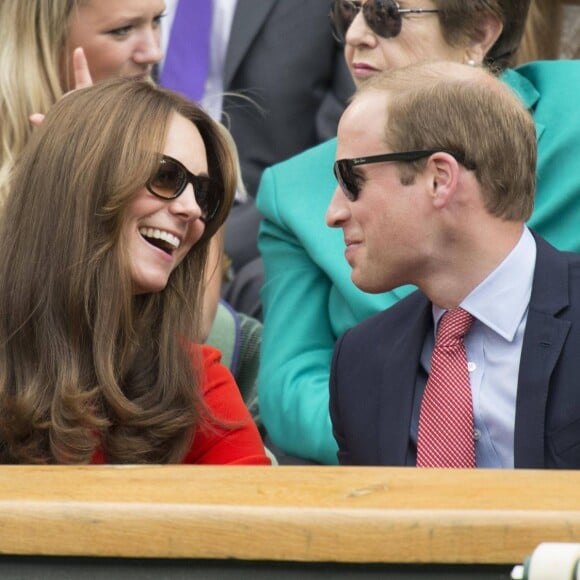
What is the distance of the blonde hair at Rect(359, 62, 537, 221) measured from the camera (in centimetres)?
280

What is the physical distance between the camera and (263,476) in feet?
6.01

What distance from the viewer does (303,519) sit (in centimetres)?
167

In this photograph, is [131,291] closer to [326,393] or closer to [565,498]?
[326,393]

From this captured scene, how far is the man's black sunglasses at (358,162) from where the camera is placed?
281 centimetres

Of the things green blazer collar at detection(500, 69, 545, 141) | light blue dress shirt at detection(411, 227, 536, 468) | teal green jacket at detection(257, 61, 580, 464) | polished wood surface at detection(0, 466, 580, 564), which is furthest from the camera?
green blazer collar at detection(500, 69, 545, 141)

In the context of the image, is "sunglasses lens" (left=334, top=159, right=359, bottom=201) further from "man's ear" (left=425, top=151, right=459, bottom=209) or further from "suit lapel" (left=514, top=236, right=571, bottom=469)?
"suit lapel" (left=514, top=236, right=571, bottom=469)

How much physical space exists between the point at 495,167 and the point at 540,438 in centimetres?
55

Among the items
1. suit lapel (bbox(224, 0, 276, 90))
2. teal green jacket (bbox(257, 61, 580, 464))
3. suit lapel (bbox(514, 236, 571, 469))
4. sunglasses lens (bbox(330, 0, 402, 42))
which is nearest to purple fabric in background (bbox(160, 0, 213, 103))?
suit lapel (bbox(224, 0, 276, 90))

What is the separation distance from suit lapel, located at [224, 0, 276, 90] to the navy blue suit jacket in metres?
2.10

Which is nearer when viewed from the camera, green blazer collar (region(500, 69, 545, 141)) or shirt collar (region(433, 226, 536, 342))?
shirt collar (region(433, 226, 536, 342))

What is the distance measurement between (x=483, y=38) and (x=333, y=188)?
1.81ft

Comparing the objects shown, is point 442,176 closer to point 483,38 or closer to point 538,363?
point 538,363

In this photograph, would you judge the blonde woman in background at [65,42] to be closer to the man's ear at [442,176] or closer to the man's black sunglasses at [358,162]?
the man's black sunglasses at [358,162]

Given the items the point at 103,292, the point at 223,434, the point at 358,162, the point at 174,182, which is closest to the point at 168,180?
the point at 174,182
